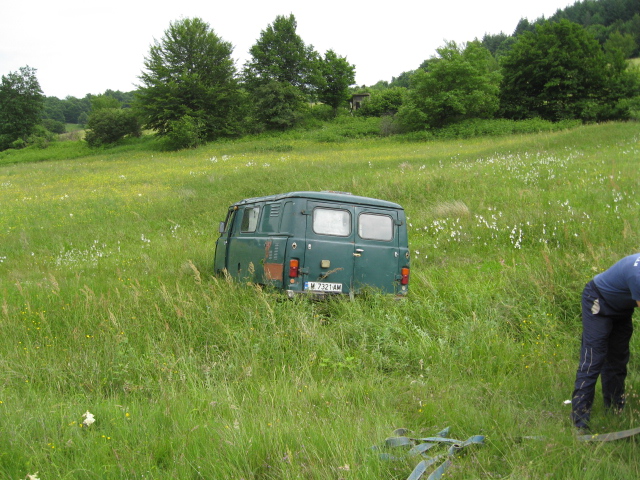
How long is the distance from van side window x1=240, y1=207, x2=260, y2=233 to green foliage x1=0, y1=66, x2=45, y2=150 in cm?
6843

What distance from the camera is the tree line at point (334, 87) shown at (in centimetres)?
4088

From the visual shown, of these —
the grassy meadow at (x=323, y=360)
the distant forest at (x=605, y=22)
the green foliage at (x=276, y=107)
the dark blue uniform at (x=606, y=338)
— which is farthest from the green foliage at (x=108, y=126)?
the dark blue uniform at (x=606, y=338)

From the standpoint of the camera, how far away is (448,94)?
39.6 metres

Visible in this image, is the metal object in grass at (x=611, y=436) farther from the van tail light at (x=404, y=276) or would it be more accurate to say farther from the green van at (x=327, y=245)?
the van tail light at (x=404, y=276)

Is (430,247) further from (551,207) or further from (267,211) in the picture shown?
(267,211)

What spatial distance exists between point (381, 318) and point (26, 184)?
27.2 m

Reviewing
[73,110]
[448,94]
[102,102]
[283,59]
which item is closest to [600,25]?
[283,59]

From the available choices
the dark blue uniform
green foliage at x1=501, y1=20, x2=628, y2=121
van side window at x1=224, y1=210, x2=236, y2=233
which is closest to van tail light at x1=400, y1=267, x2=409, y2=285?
van side window at x1=224, y1=210, x2=236, y2=233

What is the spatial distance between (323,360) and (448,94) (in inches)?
1503

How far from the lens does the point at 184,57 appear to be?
50688mm

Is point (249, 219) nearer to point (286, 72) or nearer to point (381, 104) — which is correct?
point (381, 104)

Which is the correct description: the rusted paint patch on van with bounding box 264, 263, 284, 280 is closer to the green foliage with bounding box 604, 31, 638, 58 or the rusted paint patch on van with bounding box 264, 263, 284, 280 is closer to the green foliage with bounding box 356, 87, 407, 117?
the green foliage with bounding box 356, 87, 407, 117

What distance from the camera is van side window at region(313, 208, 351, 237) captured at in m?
7.34

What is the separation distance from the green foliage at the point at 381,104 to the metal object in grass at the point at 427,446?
53440 mm
